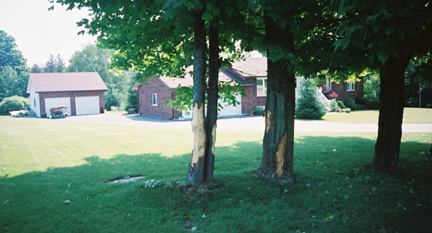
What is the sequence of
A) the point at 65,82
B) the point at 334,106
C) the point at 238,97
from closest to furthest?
the point at 334,106 < the point at 238,97 < the point at 65,82

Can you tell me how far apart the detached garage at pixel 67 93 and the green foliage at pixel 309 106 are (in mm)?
27893

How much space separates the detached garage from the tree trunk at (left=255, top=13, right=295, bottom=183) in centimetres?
3700

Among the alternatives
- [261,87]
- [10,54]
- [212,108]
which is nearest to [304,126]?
[261,87]

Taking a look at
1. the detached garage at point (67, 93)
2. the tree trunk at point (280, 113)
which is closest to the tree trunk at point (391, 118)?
the tree trunk at point (280, 113)

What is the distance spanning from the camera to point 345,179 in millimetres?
6727

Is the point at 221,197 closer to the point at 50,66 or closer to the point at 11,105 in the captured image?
the point at 11,105

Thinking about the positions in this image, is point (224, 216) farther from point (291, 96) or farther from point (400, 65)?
point (400, 65)

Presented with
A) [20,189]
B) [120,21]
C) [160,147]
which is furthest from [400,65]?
[20,189]

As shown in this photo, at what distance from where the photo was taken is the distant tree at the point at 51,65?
246ft

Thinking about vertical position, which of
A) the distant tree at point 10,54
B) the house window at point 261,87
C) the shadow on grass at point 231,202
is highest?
the distant tree at point 10,54

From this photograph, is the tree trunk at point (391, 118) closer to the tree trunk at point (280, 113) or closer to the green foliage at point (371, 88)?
the tree trunk at point (280, 113)

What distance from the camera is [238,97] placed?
29.3 metres

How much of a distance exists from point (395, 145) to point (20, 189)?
9305 millimetres

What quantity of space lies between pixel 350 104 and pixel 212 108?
28.1 m
